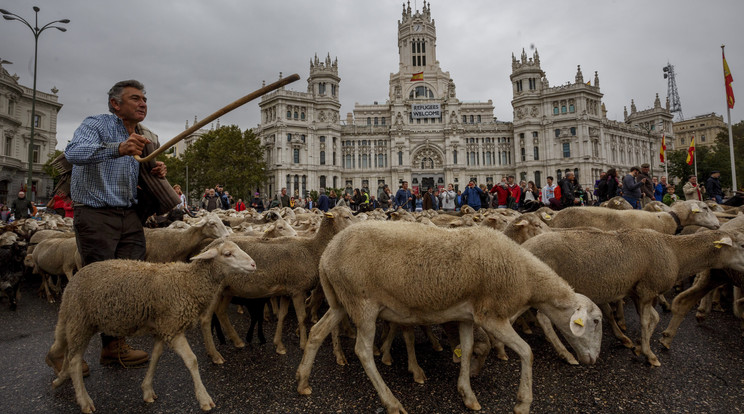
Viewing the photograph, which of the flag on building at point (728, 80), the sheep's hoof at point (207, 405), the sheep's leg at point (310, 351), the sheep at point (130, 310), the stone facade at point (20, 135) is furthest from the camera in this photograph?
the stone facade at point (20, 135)

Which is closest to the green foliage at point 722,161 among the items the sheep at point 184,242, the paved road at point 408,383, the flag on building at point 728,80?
the flag on building at point 728,80

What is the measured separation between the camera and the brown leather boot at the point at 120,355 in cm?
438

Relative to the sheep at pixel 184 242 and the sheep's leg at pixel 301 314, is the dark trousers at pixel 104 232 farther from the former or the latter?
the sheep at pixel 184 242

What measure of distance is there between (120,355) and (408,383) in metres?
3.29

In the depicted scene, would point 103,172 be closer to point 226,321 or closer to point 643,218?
point 226,321

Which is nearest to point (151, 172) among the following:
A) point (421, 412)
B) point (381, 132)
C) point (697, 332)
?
point (421, 412)

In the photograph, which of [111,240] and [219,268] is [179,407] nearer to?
[219,268]

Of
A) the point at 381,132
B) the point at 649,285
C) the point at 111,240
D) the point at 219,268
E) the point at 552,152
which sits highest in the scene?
the point at 381,132

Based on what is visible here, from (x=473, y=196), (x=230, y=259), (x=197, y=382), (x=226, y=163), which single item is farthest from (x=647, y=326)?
(x=226, y=163)

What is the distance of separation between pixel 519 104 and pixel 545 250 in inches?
2992

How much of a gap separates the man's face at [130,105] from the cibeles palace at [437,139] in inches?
2580

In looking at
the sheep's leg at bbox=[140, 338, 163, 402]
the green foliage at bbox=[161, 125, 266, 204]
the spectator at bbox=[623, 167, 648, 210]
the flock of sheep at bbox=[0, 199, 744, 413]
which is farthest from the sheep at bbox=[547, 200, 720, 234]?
the green foliage at bbox=[161, 125, 266, 204]

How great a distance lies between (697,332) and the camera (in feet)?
17.5

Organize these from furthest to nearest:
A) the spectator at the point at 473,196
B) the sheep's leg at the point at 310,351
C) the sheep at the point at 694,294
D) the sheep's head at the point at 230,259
Answer: the spectator at the point at 473,196
the sheep at the point at 694,294
the sheep's head at the point at 230,259
the sheep's leg at the point at 310,351
